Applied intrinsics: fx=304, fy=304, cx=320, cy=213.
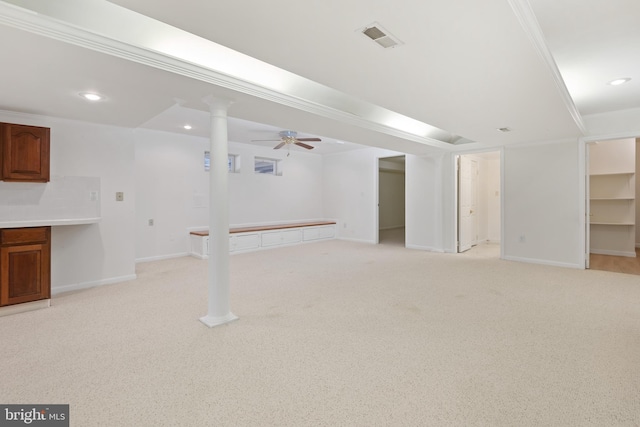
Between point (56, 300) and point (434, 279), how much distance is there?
4.81m

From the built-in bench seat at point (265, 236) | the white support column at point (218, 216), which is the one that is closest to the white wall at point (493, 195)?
the built-in bench seat at point (265, 236)

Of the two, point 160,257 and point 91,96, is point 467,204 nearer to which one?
point 160,257

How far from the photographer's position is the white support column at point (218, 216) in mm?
2922

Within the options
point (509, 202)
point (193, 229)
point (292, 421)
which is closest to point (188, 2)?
point (292, 421)

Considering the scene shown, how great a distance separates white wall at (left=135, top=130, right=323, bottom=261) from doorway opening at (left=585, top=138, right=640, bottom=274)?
665 cm

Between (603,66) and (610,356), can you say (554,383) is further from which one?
(603,66)

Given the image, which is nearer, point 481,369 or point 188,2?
point 188,2

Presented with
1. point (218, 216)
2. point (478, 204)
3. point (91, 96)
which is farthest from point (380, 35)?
point (478, 204)

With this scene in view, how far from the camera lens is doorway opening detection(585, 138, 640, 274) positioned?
5961mm

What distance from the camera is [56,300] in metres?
3.55

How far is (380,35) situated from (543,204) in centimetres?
507

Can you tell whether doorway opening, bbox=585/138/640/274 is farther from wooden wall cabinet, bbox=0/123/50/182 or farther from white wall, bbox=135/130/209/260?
wooden wall cabinet, bbox=0/123/50/182

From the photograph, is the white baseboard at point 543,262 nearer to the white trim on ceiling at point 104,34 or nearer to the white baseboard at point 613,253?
the white baseboard at point 613,253

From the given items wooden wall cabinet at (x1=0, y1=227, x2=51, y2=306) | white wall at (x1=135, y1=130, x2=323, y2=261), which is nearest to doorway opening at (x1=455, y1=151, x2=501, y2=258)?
white wall at (x1=135, y1=130, x2=323, y2=261)
